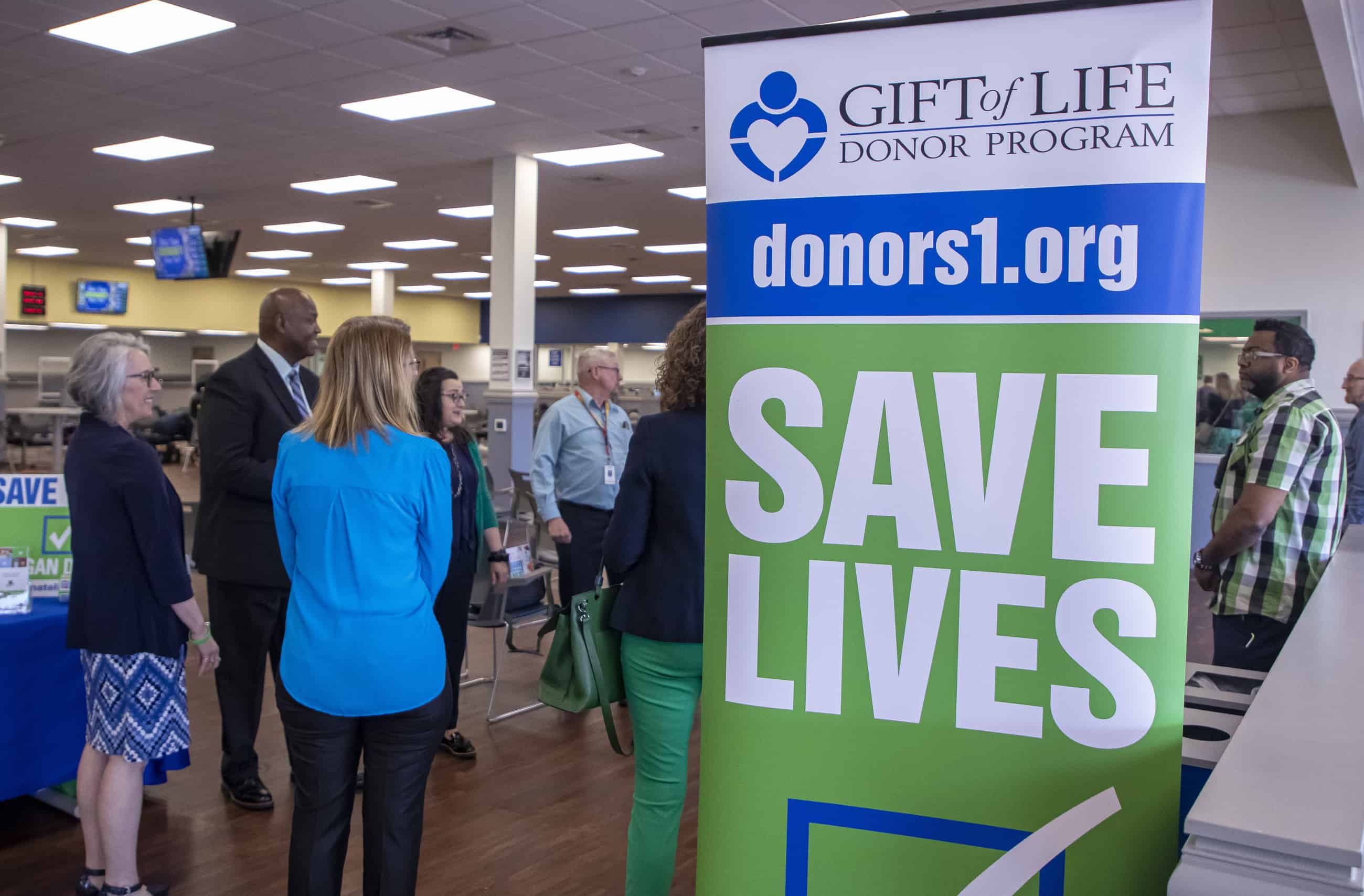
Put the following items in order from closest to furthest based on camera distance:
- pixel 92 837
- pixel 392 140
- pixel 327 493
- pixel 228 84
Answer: pixel 327 493, pixel 92 837, pixel 228 84, pixel 392 140

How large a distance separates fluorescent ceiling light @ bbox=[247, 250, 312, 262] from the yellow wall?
142 cm

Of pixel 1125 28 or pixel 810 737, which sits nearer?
pixel 1125 28

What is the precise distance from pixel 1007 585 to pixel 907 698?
0.18 m

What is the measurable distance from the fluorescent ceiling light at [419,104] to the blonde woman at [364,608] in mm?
5281

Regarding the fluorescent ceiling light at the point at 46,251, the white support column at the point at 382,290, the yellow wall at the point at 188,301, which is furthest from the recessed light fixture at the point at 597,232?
the fluorescent ceiling light at the point at 46,251

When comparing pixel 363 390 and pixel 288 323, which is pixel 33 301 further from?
pixel 363 390

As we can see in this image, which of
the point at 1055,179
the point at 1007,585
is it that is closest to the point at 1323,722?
the point at 1007,585

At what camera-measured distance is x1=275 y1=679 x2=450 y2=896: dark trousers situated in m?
2.02

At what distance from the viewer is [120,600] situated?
2.38 metres

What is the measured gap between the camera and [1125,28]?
1095mm

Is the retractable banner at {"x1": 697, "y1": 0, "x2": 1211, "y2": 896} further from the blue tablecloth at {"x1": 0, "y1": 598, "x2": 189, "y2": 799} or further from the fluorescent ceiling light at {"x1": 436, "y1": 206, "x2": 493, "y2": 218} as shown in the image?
the fluorescent ceiling light at {"x1": 436, "y1": 206, "x2": 493, "y2": 218}

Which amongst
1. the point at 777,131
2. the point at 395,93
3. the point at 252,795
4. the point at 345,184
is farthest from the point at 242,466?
the point at 345,184

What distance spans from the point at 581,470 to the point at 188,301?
644 inches

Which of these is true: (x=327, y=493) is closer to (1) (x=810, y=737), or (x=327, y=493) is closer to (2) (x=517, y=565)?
(1) (x=810, y=737)
